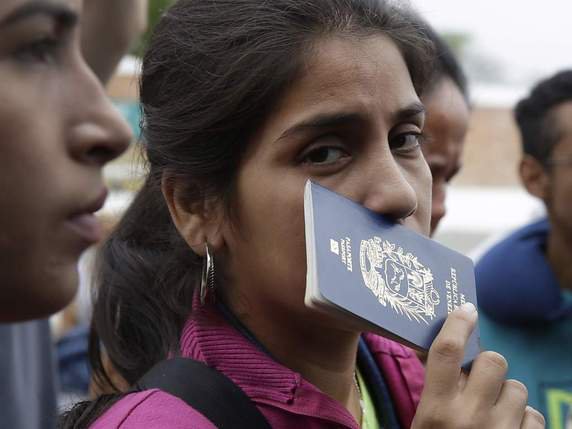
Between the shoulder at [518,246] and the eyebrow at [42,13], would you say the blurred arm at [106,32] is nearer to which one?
the eyebrow at [42,13]

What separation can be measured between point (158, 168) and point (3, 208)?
642mm

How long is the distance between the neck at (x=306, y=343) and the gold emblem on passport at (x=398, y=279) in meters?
0.23

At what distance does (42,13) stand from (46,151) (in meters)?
0.19

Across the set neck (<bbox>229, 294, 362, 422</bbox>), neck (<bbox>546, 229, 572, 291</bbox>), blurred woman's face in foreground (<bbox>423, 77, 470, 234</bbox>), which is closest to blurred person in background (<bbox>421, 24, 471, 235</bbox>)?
blurred woman's face in foreground (<bbox>423, 77, 470, 234</bbox>)

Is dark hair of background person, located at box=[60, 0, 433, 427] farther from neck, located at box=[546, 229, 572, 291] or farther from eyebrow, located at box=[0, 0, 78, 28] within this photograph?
neck, located at box=[546, 229, 572, 291]

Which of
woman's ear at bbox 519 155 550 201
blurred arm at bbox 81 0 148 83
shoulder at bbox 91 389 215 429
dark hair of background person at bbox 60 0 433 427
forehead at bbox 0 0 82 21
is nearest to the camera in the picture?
forehead at bbox 0 0 82 21

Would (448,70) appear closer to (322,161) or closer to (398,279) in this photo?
(322,161)

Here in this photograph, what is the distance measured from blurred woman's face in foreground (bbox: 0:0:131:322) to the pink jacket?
0.30 meters

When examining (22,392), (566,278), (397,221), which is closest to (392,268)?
(397,221)

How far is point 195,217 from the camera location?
171 cm

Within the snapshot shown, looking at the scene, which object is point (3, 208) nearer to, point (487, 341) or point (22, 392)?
point (22, 392)

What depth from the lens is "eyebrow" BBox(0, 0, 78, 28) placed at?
3.90 feet

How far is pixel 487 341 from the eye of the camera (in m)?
3.26

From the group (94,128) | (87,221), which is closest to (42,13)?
(94,128)
